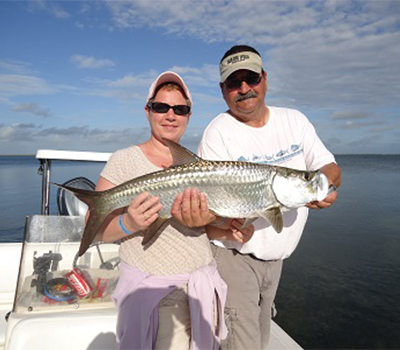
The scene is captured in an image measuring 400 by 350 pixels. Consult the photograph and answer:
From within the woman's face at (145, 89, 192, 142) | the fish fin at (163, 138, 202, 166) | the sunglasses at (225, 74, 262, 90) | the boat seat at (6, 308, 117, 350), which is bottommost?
the boat seat at (6, 308, 117, 350)

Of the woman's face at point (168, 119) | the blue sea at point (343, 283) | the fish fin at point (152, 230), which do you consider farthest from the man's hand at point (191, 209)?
the blue sea at point (343, 283)

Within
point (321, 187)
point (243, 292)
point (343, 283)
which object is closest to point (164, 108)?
point (321, 187)

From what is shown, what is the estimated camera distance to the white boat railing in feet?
18.2

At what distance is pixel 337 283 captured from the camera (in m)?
10.8

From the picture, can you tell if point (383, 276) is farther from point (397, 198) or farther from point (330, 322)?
point (397, 198)

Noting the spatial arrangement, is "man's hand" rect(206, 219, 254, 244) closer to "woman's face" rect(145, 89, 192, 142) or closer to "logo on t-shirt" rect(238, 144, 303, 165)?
"logo on t-shirt" rect(238, 144, 303, 165)

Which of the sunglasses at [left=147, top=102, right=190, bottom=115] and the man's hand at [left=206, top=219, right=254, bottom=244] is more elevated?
the sunglasses at [left=147, top=102, right=190, bottom=115]

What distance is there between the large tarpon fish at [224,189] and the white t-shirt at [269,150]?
1.28 feet

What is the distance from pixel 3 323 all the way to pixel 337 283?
960 cm

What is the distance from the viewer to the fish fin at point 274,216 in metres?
3.12

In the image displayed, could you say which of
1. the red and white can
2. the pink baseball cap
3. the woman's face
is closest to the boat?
the red and white can

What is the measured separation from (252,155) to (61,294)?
259 cm

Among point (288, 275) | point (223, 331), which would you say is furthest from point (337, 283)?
point (223, 331)

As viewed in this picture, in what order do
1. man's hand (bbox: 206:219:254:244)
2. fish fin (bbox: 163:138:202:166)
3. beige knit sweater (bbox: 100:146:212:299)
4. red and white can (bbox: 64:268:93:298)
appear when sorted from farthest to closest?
red and white can (bbox: 64:268:93:298), man's hand (bbox: 206:219:254:244), fish fin (bbox: 163:138:202:166), beige knit sweater (bbox: 100:146:212:299)
